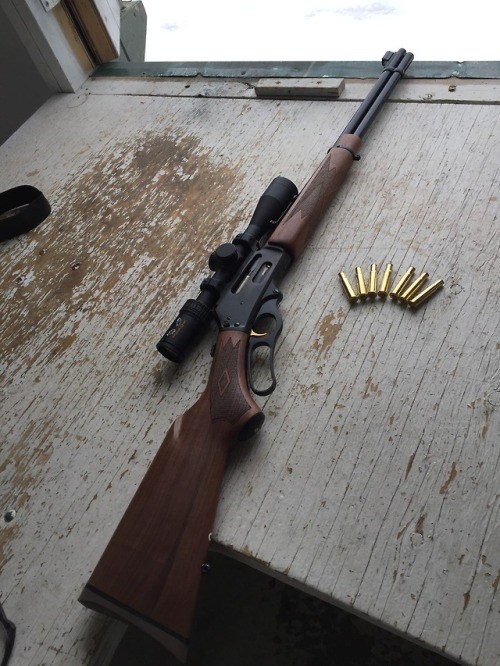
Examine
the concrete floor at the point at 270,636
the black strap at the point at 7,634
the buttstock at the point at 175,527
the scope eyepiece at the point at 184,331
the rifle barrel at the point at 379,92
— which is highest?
the rifle barrel at the point at 379,92

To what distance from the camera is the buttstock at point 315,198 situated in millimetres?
1477

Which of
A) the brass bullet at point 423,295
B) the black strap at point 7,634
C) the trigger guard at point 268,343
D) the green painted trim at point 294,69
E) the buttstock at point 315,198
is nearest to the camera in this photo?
the black strap at point 7,634

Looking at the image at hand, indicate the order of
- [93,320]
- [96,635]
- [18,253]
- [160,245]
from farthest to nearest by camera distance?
[18,253] < [160,245] < [93,320] < [96,635]

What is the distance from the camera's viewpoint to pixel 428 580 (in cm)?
98

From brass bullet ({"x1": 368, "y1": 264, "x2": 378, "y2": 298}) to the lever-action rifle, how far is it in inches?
8.1

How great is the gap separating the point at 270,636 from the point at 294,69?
197 cm

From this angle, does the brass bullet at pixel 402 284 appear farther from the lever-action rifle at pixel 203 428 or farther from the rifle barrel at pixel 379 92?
the rifle barrel at pixel 379 92

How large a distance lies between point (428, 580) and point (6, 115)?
3.21 m

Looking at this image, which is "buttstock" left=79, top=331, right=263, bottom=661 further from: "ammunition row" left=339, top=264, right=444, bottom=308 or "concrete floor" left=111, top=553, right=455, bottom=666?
"concrete floor" left=111, top=553, right=455, bottom=666

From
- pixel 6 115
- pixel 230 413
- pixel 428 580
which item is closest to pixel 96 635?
pixel 230 413

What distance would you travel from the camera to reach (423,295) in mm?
1345

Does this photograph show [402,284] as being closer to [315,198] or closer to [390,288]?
[390,288]

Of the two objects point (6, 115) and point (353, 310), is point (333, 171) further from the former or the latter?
point (6, 115)

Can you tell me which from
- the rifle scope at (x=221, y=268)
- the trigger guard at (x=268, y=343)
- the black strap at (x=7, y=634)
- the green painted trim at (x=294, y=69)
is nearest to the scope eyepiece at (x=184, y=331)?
the rifle scope at (x=221, y=268)
